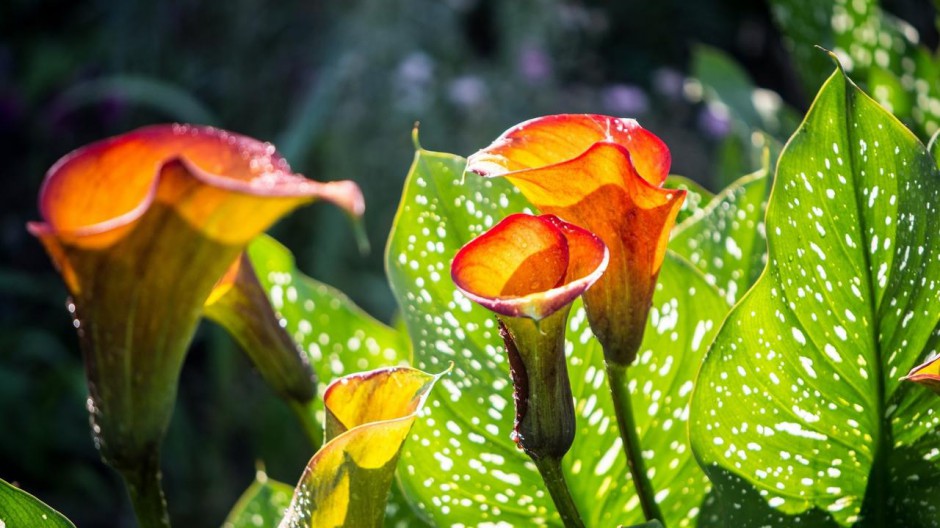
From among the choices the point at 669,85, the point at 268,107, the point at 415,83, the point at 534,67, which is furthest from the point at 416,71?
the point at 669,85

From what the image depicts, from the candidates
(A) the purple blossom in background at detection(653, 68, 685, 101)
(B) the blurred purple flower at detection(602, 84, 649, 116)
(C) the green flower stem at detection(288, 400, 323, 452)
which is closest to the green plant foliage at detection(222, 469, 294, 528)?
(C) the green flower stem at detection(288, 400, 323, 452)

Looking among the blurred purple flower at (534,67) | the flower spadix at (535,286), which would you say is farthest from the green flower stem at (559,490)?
the blurred purple flower at (534,67)

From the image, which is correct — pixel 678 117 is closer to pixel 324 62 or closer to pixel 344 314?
pixel 324 62

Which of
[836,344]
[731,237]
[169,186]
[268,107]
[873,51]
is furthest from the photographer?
[268,107]

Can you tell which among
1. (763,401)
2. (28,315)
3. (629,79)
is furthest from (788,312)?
(629,79)

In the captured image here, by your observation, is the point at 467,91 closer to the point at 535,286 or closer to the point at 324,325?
the point at 324,325

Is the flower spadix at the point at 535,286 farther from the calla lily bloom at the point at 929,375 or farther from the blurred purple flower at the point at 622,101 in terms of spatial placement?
the blurred purple flower at the point at 622,101

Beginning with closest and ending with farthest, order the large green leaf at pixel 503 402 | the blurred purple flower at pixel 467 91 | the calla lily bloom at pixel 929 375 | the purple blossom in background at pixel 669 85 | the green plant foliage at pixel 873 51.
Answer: the calla lily bloom at pixel 929 375, the large green leaf at pixel 503 402, the green plant foliage at pixel 873 51, the blurred purple flower at pixel 467 91, the purple blossom in background at pixel 669 85
